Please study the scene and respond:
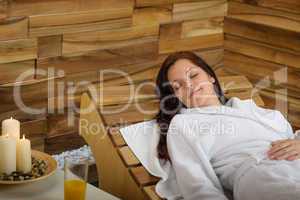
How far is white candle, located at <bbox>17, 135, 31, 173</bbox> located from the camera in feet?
6.49

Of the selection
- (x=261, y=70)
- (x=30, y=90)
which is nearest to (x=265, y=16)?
(x=261, y=70)

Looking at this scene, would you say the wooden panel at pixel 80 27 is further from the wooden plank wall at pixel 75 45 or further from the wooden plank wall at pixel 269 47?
the wooden plank wall at pixel 269 47

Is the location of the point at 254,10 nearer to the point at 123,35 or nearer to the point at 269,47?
the point at 269,47

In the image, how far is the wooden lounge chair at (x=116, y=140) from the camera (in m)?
2.34

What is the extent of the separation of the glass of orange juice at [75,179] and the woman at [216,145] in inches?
18.4

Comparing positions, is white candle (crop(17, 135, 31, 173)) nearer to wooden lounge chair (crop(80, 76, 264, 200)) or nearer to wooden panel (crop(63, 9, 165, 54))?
wooden lounge chair (crop(80, 76, 264, 200))

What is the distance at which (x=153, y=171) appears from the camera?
92.3 inches

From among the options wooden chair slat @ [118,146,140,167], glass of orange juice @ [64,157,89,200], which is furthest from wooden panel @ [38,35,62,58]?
glass of orange juice @ [64,157,89,200]

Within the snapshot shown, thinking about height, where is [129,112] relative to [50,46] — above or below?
below

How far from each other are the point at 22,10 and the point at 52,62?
328mm

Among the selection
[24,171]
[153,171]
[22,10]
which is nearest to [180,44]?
[22,10]

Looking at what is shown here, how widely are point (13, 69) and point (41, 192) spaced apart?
987 millimetres

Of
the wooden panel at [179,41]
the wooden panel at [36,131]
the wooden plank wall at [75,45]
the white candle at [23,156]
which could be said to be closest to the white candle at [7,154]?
the white candle at [23,156]

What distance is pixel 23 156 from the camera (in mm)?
1978
